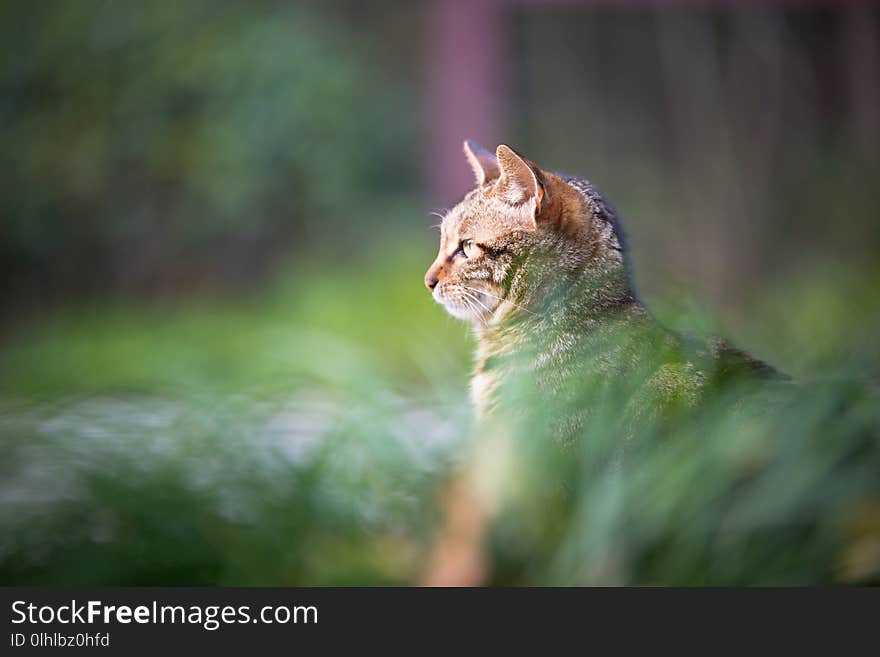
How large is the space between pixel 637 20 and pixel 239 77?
7.18 feet

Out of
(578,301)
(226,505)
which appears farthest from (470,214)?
(226,505)

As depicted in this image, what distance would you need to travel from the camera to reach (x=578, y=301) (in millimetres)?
1786

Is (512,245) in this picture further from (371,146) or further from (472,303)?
(371,146)

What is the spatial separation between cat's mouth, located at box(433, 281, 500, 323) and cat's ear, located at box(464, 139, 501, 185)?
0.24 meters

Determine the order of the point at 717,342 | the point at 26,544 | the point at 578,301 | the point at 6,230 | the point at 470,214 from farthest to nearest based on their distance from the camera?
1. the point at 6,230
2. the point at 470,214
3. the point at 578,301
4. the point at 717,342
5. the point at 26,544

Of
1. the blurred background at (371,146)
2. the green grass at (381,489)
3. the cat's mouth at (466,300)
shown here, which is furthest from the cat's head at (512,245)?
Result: the blurred background at (371,146)

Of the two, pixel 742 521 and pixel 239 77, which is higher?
pixel 239 77

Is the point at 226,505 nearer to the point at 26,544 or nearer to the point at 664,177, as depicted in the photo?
the point at 26,544

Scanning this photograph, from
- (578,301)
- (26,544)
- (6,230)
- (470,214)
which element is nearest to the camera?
(26,544)

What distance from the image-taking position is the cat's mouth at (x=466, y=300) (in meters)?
1.87

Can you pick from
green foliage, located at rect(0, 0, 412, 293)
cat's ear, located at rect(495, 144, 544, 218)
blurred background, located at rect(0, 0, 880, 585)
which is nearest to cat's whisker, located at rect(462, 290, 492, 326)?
cat's ear, located at rect(495, 144, 544, 218)

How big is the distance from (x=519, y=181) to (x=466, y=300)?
26cm

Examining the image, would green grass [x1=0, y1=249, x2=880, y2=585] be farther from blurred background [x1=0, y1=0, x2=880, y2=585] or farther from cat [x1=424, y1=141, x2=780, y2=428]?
blurred background [x1=0, y1=0, x2=880, y2=585]

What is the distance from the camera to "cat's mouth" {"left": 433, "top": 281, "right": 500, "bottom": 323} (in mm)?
1869
